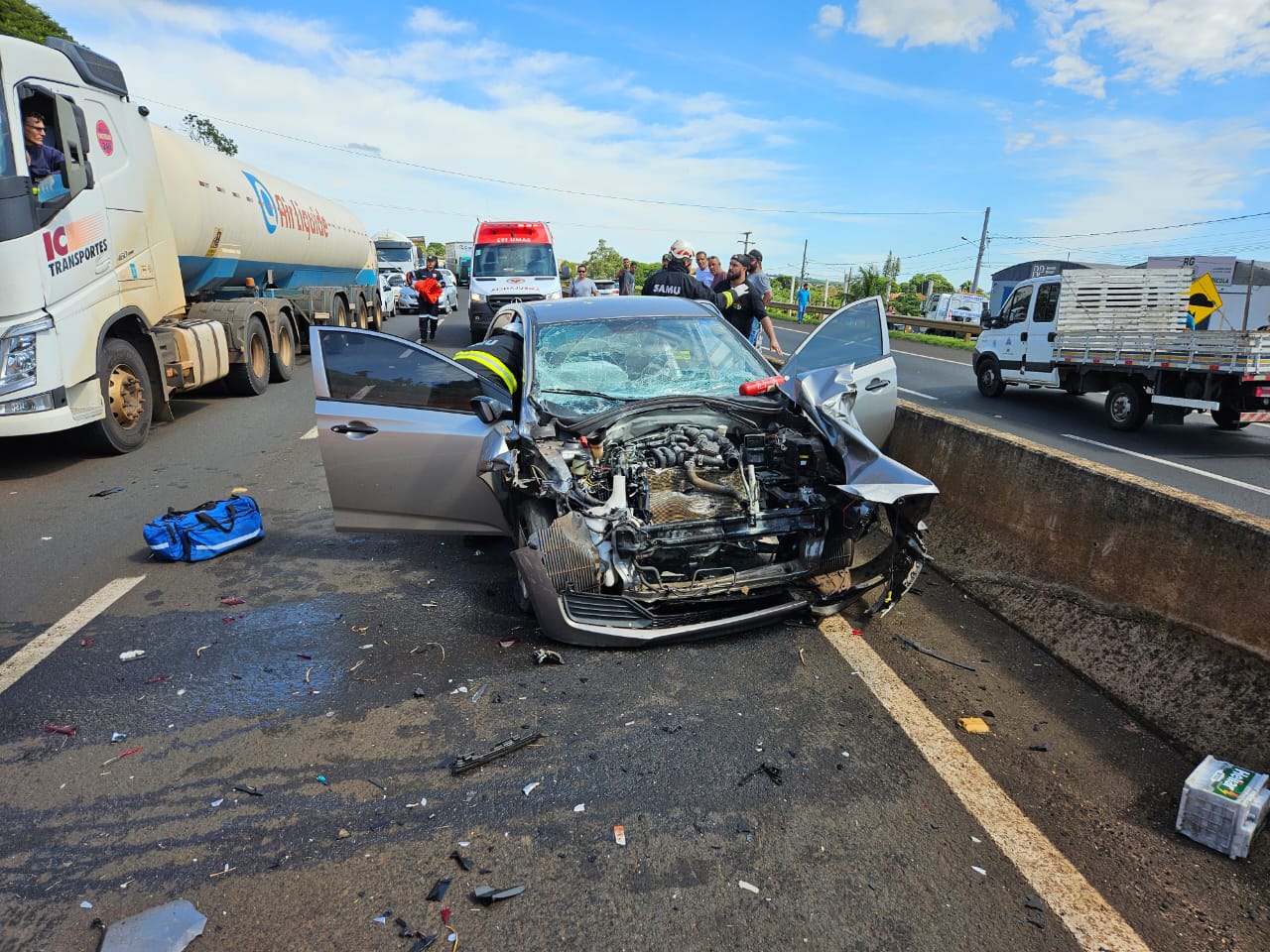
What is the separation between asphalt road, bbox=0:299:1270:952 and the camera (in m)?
2.16

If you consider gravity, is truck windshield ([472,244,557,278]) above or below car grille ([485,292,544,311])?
above

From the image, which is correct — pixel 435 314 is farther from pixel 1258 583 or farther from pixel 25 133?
pixel 1258 583

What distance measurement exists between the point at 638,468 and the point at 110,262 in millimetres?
6592

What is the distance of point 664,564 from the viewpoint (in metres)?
3.87

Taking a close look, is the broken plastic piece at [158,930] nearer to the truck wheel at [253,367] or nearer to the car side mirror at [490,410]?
the car side mirror at [490,410]

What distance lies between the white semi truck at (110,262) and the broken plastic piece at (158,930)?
583 cm

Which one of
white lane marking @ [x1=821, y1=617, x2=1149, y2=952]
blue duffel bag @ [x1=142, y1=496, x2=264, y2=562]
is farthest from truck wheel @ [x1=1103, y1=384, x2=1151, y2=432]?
blue duffel bag @ [x1=142, y1=496, x2=264, y2=562]

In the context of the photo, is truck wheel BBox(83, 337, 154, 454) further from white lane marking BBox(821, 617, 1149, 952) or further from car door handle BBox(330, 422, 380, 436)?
white lane marking BBox(821, 617, 1149, 952)

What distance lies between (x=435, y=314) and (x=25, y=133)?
1204 cm

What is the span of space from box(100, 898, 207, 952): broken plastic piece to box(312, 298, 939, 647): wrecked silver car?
173 centimetres

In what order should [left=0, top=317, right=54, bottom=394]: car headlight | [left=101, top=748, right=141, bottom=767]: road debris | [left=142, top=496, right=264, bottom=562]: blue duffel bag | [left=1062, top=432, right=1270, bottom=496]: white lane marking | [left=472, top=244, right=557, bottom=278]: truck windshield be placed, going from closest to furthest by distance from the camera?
1. [left=101, top=748, right=141, bottom=767]: road debris
2. [left=142, top=496, right=264, bottom=562]: blue duffel bag
3. [left=0, top=317, right=54, bottom=394]: car headlight
4. [left=1062, top=432, right=1270, bottom=496]: white lane marking
5. [left=472, top=244, right=557, bottom=278]: truck windshield

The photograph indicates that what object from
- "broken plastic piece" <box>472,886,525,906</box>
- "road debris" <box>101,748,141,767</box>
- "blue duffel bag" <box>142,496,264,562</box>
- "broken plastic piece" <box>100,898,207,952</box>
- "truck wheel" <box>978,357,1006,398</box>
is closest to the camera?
"broken plastic piece" <box>100,898,207,952</box>

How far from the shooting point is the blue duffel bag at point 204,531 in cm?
489

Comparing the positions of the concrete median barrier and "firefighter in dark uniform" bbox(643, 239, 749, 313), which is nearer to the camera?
the concrete median barrier
